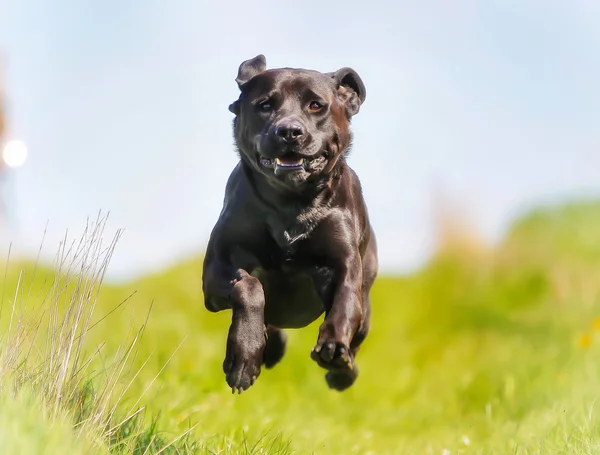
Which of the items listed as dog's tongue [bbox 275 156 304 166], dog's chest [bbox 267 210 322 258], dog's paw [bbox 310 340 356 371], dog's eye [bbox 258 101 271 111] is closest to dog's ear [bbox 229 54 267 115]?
dog's eye [bbox 258 101 271 111]

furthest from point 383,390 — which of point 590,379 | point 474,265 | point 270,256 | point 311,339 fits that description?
point 270,256

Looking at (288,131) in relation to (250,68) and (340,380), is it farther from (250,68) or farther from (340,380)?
(340,380)

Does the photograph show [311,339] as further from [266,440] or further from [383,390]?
[266,440]

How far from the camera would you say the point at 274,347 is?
616 centimetres

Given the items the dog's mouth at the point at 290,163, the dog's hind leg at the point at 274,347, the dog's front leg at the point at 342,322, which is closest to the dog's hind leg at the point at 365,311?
the dog's hind leg at the point at 274,347

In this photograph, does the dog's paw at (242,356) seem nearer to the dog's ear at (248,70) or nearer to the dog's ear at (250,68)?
the dog's ear at (248,70)

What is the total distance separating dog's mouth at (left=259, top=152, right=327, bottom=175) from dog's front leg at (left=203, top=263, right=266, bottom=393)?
55cm

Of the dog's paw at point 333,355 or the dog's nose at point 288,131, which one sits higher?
the dog's nose at point 288,131

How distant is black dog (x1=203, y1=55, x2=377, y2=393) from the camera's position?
4.73 meters

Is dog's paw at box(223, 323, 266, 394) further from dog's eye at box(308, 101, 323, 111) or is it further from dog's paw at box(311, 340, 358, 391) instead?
dog's eye at box(308, 101, 323, 111)

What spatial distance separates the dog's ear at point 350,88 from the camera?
526 cm

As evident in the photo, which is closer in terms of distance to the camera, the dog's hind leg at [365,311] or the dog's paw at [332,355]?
the dog's paw at [332,355]

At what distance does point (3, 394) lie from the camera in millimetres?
4223

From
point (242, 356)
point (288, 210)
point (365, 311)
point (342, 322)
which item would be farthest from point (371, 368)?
point (242, 356)
